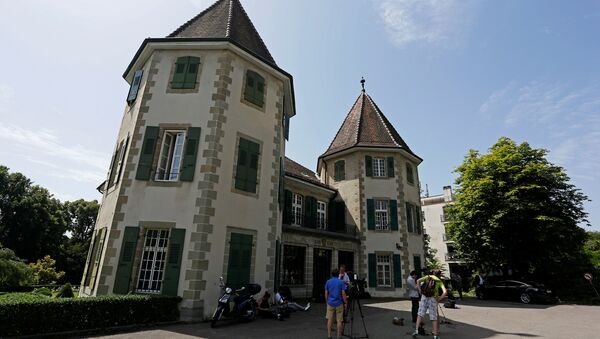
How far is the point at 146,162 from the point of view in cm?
1029

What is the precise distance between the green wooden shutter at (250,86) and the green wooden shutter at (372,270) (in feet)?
41.2

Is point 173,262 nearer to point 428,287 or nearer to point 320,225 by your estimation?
point 428,287

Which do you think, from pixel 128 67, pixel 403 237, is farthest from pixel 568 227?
pixel 128 67

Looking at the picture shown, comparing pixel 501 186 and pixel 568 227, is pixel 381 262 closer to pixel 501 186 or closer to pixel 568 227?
pixel 501 186

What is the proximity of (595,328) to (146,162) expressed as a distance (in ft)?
50.0

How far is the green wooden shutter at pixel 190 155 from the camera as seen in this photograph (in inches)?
395

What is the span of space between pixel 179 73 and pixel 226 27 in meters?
3.10

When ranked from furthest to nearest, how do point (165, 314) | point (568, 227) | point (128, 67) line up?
point (568, 227) < point (128, 67) < point (165, 314)

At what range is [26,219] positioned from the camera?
31672 millimetres

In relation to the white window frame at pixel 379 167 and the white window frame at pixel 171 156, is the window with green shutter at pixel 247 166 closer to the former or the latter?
the white window frame at pixel 171 156

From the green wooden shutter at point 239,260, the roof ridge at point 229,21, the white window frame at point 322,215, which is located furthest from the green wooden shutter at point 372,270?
the roof ridge at point 229,21

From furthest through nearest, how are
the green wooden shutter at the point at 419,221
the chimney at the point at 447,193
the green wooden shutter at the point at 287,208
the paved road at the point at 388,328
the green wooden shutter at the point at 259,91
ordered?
the chimney at the point at 447,193, the green wooden shutter at the point at 419,221, the green wooden shutter at the point at 287,208, the green wooden shutter at the point at 259,91, the paved road at the point at 388,328

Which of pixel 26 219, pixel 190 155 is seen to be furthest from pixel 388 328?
pixel 26 219

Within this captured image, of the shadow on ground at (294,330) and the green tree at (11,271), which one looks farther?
the green tree at (11,271)
